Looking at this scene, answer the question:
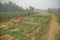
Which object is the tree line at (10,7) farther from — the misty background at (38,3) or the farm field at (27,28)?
the farm field at (27,28)

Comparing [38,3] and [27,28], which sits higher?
[38,3]

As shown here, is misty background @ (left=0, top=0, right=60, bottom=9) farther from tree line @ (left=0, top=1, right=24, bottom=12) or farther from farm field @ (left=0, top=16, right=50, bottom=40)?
farm field @ (left=0, top=16, right=50, bottom=40)

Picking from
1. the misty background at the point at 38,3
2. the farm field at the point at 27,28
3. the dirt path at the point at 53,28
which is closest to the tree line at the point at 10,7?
the misty background at the point at 38,3

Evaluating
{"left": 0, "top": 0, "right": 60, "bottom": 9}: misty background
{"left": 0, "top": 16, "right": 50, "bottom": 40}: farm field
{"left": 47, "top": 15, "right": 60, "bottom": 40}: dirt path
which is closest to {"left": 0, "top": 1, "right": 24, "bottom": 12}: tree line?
{"left": 0, "top": 0, "right": 60, "bottom": 9}: misty background

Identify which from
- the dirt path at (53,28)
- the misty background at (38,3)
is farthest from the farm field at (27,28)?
the misty background at (38,3)

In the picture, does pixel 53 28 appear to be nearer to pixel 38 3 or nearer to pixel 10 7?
pixel 38 3

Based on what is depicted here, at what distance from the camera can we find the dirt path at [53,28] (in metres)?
1.93

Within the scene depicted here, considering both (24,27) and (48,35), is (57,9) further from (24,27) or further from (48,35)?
(24,27)

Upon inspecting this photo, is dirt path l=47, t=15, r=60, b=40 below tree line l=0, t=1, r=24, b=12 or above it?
below

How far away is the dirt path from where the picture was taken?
1.93 metres

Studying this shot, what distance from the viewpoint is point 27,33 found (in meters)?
1.89

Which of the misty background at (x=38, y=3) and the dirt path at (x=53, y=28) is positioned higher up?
the misty background at (x=38, y=3)

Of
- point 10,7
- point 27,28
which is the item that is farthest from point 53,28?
point 10,7

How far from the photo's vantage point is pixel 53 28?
1965 mm
